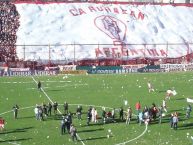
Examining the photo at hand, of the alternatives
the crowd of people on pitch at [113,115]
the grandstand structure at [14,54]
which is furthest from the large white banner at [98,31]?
the crowd of people on pitch at [113,115]

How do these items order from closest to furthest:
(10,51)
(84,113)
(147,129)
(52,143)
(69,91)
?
1. (52,143)
2. (147,129)
3. (84,113)
4. (69,91)
5. (10,51)

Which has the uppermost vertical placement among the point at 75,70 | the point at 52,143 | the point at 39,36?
the point at 39,36

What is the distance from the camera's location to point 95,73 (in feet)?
219

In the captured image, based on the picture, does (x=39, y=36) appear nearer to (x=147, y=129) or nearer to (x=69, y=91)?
(x=69, y=91)

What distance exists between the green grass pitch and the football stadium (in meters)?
0.07

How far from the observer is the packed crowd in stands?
73875 millimetres

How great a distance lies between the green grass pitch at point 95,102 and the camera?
34.8 meters

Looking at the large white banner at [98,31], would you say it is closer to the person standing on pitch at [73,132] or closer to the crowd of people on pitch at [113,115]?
the crowd of people on pitch at [113,115]

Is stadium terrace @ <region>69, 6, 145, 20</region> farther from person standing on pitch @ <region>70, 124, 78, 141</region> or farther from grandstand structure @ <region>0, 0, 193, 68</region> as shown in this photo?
person standing on pitch @ <region>70, 124, 78, 141</region>

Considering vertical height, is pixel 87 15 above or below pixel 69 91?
above

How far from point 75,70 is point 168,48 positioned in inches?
836

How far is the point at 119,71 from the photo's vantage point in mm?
67375

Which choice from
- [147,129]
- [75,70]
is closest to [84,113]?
[147,129]

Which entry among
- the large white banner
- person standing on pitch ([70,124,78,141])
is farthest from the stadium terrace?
person standing on pitch ([70,124,78,141])
